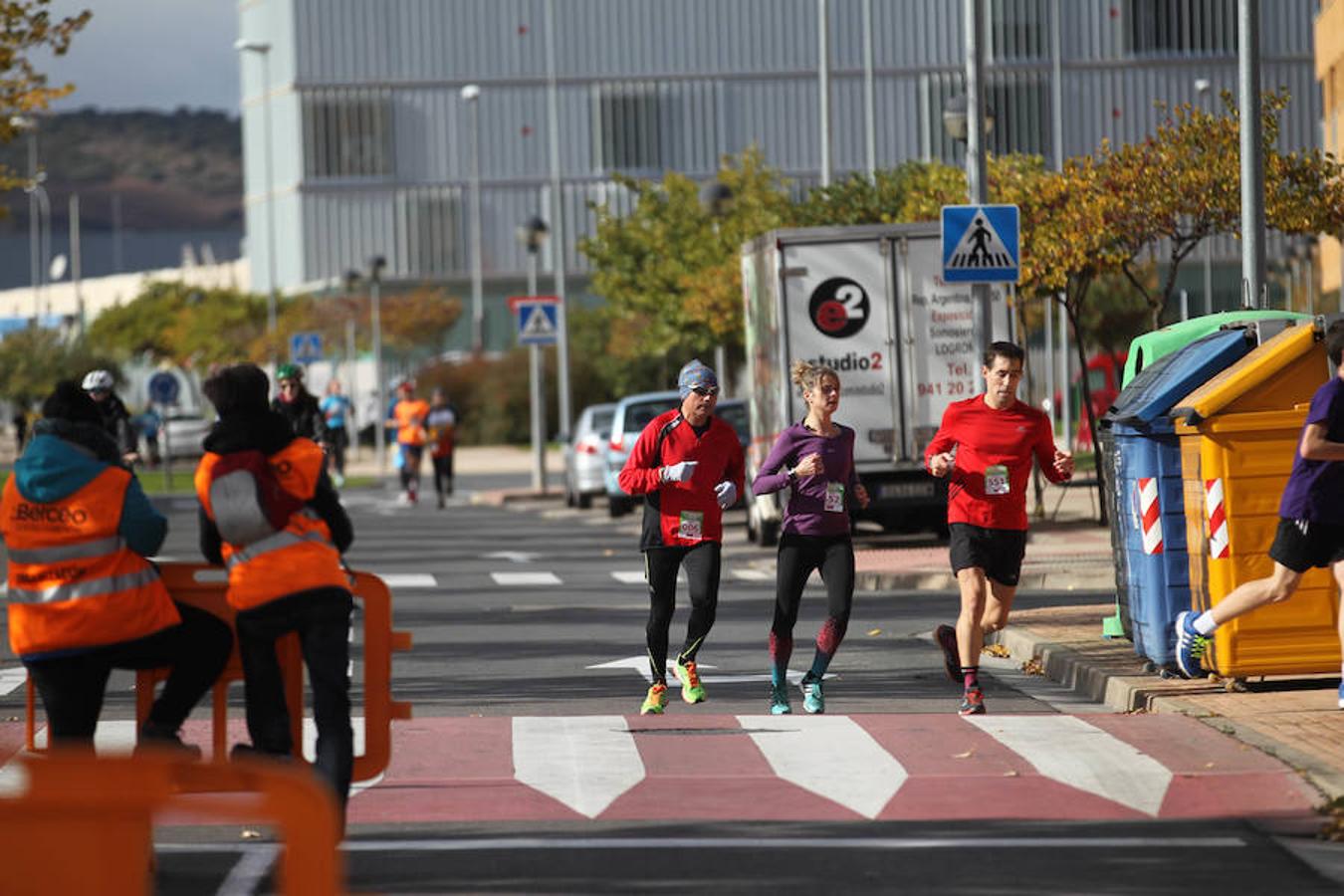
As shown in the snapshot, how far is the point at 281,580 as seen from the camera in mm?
8094

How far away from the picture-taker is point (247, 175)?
83500 mm

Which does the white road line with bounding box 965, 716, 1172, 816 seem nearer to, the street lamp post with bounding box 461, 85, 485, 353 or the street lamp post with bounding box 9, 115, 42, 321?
the street lamp post with bounding box 9, 115, 42, 321

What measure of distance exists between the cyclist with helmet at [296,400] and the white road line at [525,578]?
3171 millimetres

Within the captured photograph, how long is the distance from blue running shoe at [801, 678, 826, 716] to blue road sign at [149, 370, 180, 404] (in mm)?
34510

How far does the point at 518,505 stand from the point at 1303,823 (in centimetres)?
3068

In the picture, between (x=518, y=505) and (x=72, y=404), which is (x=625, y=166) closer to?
(x=518, y=505)

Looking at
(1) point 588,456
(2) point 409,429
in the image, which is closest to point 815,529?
(1) point 588,456

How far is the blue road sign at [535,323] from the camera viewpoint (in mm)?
36875

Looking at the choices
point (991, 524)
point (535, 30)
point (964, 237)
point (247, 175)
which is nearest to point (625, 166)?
point (535, 30)

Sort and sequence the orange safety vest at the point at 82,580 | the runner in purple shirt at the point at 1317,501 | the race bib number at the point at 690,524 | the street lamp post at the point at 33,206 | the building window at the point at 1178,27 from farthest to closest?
1. the building window at the point at 1178,27
2. the street lamp post at the point at 33,206
3. the race bib number at the point at 690,524
4. the runner in purple shirt at the point at 1317,501
5. the orange safety vest at the point at 82,580

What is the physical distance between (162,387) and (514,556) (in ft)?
69.9

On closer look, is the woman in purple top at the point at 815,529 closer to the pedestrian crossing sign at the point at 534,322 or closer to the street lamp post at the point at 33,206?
the street lamp post at the point at 33,206

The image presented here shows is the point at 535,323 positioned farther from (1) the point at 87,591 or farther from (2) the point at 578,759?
(1) the point at 87,591

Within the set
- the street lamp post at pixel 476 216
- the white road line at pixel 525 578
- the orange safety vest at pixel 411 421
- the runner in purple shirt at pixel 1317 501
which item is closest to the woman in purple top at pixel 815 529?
the runner in purple shirt at pixel 1317 501
